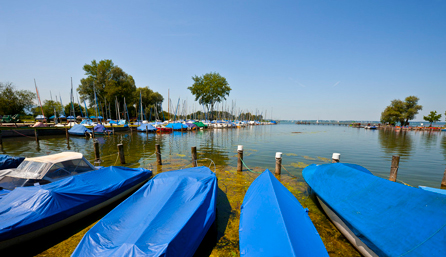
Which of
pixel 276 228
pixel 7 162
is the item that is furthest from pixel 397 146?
pixel 7 162

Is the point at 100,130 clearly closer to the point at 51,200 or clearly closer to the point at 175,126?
the point at 175,126

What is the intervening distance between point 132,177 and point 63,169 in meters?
3.27

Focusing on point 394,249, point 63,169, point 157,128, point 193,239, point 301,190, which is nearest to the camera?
point 394,249

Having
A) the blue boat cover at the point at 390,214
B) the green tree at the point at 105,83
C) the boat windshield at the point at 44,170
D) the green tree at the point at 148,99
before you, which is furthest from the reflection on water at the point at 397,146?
the green tree at the point at 148,99

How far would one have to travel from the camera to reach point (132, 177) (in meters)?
8.66

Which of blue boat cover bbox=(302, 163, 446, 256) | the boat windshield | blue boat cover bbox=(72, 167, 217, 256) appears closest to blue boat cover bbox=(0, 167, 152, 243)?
the boat windshield

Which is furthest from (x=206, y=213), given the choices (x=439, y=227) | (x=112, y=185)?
(x=439, y=227)

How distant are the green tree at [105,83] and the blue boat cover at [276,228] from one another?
215 ft

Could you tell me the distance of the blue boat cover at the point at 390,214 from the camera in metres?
3.96

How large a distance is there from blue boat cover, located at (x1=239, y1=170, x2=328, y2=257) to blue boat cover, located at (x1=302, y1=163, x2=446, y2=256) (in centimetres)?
154

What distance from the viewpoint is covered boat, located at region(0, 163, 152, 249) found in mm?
4887

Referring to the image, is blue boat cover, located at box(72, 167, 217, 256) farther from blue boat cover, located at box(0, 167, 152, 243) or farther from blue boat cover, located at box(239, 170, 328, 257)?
blue boat cover, located at box(0, 167, 152, 243)

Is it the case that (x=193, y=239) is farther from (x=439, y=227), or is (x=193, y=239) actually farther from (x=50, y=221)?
(x=439, y=227)

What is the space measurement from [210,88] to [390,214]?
71.2 m
